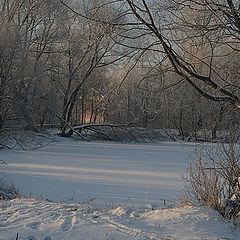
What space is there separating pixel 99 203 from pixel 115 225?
113 inches

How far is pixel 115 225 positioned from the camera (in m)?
3.82

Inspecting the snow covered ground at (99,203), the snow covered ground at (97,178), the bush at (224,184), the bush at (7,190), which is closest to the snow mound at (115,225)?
the snow covered ground at (99,203)

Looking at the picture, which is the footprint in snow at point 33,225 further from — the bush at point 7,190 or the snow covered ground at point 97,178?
the bush at point 7,190

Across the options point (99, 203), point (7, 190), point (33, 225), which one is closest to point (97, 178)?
point (7, 190)

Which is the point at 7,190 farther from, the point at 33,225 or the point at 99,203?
the point at 33,225

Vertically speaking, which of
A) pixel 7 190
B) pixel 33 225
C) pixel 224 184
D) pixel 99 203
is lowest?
pixel 7 190

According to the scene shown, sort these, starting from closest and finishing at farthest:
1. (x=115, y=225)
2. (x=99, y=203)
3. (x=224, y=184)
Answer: (x=115, y=225) < (x=224, y=184) < (x=99, y=203)

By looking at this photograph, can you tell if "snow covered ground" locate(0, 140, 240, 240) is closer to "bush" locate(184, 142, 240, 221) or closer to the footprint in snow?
the footprint in snow

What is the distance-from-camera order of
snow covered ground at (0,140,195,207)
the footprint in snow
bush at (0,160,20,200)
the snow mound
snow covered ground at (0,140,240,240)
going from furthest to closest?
1. snow covered ground at (0,140,195,207)
2. bush at (0,160,20,200)
3. the footprint in snow
4. snow covered ground at (0,140,240,240)
5. the snow mound

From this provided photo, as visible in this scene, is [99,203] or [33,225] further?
[99,203]

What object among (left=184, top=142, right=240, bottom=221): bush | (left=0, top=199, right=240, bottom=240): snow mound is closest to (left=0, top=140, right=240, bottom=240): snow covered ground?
(left=0, top=199, right=240, bottom=240): snow mound

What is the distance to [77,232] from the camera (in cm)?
360

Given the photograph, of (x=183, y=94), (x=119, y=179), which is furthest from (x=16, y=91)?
(x=183, y=94)

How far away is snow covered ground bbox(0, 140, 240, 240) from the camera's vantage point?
11.8ft
